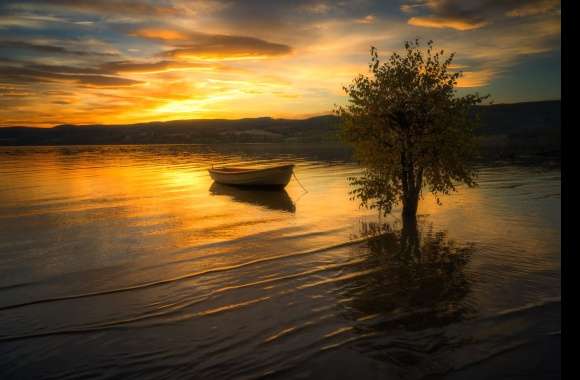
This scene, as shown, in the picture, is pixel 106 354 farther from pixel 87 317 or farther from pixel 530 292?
pixel 530 292

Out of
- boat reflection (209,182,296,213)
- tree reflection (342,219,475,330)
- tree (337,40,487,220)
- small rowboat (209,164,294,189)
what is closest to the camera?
tree reflection (342,219,475,330)

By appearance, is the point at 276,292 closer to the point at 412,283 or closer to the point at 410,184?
the point at 412,283

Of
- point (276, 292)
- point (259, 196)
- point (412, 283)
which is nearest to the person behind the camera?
point (276, 292)

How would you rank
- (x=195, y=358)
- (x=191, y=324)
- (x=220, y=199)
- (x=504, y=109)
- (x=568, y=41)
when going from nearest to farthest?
(x=568, y=41) < (x=195, y=358) < (x=191, y=324) < (x=220, y=199) < (x=504, y=109)

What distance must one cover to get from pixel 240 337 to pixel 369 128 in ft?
39.3

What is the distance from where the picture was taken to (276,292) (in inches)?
437

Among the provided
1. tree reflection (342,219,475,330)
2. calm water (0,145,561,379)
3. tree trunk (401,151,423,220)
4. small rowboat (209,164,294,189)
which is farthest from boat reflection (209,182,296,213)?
tree reflection (342,219,475,330)

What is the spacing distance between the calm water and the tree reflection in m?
0.05

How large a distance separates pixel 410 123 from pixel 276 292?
10396 mm

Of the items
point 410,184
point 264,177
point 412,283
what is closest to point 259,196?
point 264,177

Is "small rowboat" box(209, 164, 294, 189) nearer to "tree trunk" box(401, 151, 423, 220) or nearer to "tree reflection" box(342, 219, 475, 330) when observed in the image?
"tree trunk" box(401, 151, 423, 220)

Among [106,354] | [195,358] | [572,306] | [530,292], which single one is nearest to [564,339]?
[572,306]

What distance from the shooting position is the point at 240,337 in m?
8.64

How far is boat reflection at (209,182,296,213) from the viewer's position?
25719 millimetres
